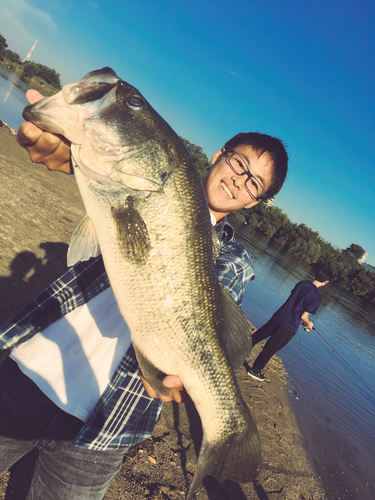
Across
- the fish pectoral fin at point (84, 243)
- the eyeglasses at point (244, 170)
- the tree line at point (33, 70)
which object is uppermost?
the tree line at point (33, 70)

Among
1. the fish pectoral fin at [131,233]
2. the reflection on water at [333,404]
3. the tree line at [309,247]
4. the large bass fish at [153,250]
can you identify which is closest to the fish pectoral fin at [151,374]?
the large bass fish at [153,250]

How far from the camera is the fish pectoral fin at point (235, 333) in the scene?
2.01m

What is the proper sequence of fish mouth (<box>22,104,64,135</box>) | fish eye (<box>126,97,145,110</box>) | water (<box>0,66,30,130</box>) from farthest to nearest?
water (<box>0,66,30,130</box>), fish eye (<box>126,97,145,110</box>), fish mouth (<box>22,104,64,135</box>)

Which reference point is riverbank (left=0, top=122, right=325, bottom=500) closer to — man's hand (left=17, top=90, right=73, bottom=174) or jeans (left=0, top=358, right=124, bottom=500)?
jeans (left=0, top=358, right=124, bottom=500)

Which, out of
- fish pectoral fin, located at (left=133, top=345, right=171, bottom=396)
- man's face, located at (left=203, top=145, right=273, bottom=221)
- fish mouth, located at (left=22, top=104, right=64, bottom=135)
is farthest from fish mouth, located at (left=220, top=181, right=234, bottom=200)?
fish pectoral fin, located at (left=133, top=345, right=171, bottom=396)

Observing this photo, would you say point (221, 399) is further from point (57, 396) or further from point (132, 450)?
point (132, 450)

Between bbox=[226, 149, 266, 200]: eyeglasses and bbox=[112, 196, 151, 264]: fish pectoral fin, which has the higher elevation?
bbox=[226, 149, 266, 200]: eyeglasses

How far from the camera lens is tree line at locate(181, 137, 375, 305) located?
53375 mm

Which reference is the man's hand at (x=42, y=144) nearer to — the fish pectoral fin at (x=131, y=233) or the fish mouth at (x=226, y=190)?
the fish pectoral fin at (x=131, y=233)

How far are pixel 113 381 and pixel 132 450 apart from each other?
2116 mm

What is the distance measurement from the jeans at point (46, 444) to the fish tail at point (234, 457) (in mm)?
632

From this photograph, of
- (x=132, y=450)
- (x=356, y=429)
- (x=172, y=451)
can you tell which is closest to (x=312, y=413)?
(x=356, y=429)

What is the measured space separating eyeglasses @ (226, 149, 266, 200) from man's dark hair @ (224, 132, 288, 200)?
0.21 meters

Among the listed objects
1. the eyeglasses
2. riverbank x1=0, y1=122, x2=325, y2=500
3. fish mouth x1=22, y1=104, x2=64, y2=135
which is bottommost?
riverbank x1=0, y1=122, x2=325, y2=500
